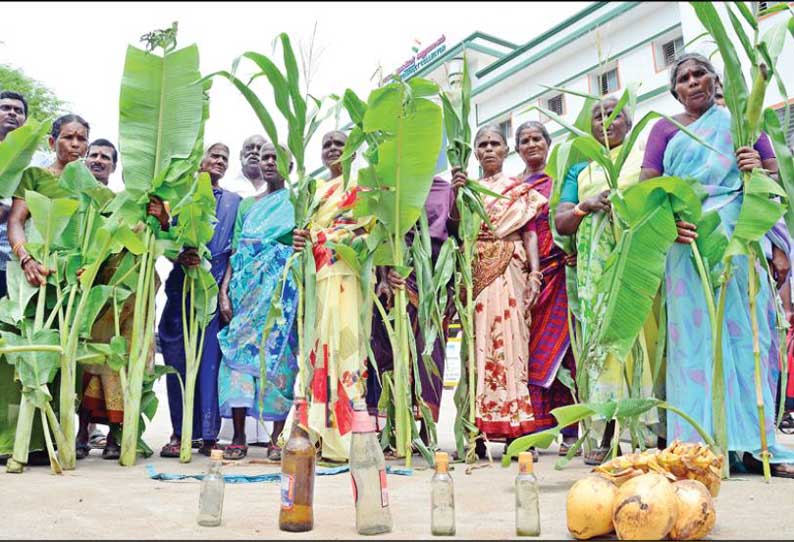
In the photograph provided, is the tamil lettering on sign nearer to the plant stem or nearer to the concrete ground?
the plant stem

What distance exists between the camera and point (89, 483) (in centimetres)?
317

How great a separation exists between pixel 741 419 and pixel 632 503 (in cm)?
153

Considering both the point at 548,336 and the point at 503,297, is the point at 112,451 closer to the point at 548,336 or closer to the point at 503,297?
the point at 503,297

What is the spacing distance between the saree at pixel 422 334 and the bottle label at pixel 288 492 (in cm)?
200

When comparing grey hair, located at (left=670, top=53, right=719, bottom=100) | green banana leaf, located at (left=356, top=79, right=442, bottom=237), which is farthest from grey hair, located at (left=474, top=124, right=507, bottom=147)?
grey hair, located at (left=670, top=53, right=719, bottom=100)

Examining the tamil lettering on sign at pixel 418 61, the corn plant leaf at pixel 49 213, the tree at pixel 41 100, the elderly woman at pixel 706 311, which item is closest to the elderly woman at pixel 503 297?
the tamil lettering on sign at pixel 418 61

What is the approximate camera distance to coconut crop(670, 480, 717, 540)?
2029 millimetres

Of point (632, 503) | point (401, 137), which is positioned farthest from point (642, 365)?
point (401, 137)

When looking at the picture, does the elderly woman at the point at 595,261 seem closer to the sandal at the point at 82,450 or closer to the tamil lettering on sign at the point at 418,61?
the tamil lettering on sign at the point at 418,61

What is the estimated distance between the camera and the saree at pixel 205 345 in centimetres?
442

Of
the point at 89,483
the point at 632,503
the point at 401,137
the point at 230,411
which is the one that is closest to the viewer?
the point at 632,503

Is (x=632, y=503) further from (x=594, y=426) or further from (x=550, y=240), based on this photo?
(x=550, y=240)

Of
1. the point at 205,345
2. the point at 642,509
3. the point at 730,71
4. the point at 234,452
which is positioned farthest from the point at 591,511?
the point at 205,345

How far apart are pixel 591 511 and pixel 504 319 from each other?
7.13 feet
